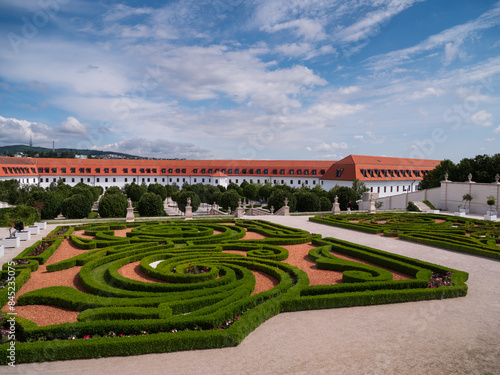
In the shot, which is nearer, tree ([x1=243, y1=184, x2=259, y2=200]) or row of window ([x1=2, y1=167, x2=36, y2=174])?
tree ([x1=243, y1=184, x2=259, y2=200])

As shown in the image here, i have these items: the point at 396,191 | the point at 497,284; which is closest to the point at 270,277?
the point at 497,284

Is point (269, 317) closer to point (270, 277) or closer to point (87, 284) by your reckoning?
→ point (270, 277)

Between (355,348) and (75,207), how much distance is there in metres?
34.4

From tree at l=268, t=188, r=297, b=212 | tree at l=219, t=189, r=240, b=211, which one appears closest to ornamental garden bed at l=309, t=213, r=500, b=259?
tree at l=268, t=188, r=297, b=212

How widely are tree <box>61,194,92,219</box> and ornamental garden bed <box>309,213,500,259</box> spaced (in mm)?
24159

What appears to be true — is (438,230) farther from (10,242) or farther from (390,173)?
(390,173)

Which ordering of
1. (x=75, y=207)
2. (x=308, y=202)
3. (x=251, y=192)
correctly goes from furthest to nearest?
1. (x=251, y=192)
2. (x=308, y=202)
3. (x=75, y=207)

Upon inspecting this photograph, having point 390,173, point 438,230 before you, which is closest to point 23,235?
point 438,230

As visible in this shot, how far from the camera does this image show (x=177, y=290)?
10.9m

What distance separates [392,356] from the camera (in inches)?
288

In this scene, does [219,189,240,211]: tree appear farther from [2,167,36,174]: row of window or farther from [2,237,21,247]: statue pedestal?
[2,167,36,174]: row of window

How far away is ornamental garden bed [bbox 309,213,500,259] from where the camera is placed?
18016 millimetres

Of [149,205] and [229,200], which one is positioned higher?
[229,200]

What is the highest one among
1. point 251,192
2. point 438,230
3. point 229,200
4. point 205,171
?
point 205,171
